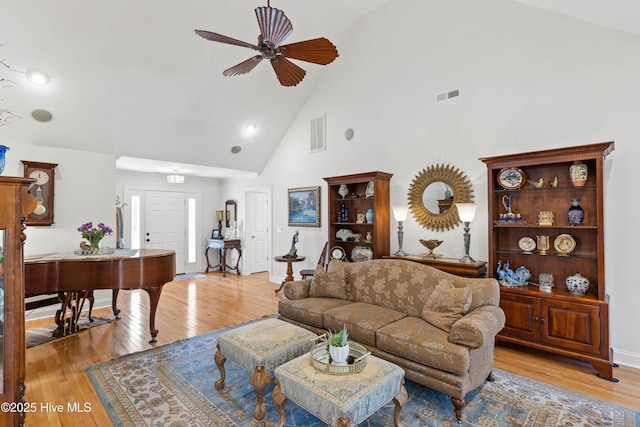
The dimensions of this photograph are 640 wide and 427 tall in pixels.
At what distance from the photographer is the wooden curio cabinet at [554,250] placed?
289 cm

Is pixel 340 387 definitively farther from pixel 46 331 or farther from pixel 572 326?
pixel 46 331

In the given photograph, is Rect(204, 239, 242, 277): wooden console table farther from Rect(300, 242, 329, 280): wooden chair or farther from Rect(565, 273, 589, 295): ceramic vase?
Rect(565, 273, 589, 295): ceramic vase

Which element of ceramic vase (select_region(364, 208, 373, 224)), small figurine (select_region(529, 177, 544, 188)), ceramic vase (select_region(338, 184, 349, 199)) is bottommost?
ceramic vase (select_region(364, 208, 373, 224))

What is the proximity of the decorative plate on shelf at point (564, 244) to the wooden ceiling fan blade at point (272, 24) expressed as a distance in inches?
133

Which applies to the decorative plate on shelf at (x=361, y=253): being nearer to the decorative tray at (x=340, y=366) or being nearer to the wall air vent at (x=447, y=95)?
the wall air vent at (x=447, y=95)

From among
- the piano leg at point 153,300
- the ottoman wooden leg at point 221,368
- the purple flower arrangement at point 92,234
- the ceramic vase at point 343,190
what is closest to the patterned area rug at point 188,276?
the purple flower arrangement at point 92,234

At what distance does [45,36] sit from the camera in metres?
3.52

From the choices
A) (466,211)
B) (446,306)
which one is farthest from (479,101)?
(446,306)

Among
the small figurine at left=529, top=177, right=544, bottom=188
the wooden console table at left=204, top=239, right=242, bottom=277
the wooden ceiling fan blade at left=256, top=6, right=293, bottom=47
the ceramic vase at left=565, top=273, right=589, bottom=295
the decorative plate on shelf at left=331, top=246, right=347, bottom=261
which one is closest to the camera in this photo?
the wooden ceiling fan blade at left=256, top=6, right=293, bottom=47

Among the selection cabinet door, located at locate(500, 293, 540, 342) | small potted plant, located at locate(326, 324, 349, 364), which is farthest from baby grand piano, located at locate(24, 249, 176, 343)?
cabinet door, located at locate(500, 293, 540, 342)

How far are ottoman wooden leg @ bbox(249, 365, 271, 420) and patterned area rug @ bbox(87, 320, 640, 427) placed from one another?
5 cm

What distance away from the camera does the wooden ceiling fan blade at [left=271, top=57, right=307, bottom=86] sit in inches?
125

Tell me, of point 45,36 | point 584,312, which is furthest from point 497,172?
point 45,36

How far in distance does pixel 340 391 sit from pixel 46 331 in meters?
4.28
